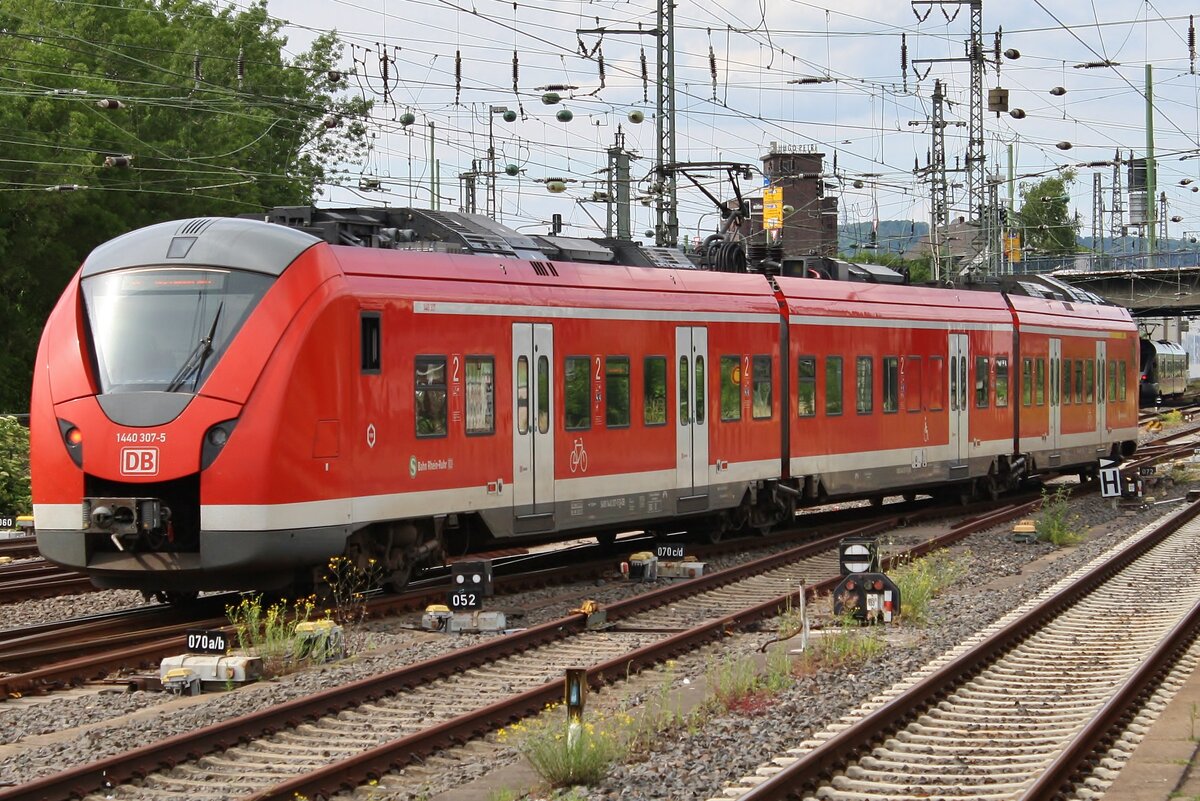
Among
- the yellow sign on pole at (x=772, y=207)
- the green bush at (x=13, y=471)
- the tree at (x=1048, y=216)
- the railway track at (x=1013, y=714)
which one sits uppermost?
the tree at (x=1048, y=216)

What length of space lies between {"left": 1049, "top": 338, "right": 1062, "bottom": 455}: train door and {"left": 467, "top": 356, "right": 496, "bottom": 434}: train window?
635 inches

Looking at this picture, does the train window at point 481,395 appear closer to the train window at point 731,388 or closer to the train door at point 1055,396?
the train window at point 731,388

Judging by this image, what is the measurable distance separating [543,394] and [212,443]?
420 centimetres

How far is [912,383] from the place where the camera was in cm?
2342

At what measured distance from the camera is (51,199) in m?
36.3

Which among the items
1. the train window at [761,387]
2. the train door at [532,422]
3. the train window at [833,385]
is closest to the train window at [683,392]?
the train window at [761,387]

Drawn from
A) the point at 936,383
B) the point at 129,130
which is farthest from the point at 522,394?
→ the point at 129,130

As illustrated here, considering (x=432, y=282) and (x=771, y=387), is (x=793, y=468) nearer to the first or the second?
(x=771, y=387)

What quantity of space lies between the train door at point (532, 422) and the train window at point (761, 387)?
4445mm

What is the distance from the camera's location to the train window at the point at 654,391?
17.5 meters

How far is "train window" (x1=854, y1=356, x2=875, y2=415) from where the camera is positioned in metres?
22.0

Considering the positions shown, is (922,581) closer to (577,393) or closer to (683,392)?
(577,393)

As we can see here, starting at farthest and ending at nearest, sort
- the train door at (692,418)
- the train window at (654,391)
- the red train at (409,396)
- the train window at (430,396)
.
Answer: the train door at (692,418)
the train window at (654,391)
the train window at (430,396)
the red train at (409,396)

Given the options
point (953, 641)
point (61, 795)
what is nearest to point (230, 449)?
point (61, 795)
